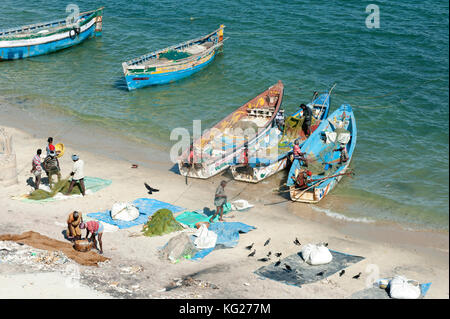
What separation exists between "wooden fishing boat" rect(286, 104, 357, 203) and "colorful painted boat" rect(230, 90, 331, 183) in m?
0.64

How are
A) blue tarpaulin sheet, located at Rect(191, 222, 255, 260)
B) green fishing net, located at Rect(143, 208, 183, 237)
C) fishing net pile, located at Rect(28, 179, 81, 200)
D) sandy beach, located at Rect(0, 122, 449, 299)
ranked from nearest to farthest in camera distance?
sandy beach, located at Rect(0, 122, 449, 299), blue tarpaulin sheet, located at Rect(191, 222, 255, 260), green fishing net, located at Rect(143, 208, 183, 237), fishing net pile, located at Rect(28, 179, 81, 200)

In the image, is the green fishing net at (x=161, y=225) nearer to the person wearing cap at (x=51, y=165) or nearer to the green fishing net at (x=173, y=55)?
the person wearing cap at (x=51, y=165)

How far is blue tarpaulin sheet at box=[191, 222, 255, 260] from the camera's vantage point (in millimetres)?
15373

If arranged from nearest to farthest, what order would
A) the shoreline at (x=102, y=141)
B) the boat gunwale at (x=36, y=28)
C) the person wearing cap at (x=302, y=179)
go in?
the person wearing cap at (x=302, y=179), the shoreline at (x=102, y=141), the boat gunwale at (x=36, y=28)

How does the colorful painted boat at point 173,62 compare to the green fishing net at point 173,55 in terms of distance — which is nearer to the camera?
the colorful painted boat at point 173,62

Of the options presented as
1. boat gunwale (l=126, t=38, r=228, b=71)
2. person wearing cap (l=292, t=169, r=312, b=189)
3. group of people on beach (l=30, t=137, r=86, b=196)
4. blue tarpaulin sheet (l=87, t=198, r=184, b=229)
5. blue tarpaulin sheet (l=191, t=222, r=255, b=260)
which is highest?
boat gunwale (l=126, t=38, r=228, b=71)

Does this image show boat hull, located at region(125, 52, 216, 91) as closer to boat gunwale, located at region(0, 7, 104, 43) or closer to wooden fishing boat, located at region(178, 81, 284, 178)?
wooden fishing boat, located at region(178, 81, 284, 178)

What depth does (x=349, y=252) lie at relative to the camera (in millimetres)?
15930

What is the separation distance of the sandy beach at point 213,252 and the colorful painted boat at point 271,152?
443 mm

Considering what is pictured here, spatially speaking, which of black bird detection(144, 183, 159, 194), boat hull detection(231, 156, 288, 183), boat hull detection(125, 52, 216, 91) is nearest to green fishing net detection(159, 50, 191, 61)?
boat hull detection(125, 52, 216, 91)

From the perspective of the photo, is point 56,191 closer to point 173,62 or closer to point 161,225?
point 161,225

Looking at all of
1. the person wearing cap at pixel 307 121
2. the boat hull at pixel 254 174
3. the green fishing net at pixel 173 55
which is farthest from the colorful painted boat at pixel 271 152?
the green fishing net at pixel 173 55

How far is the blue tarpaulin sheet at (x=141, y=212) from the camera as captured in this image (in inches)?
659
